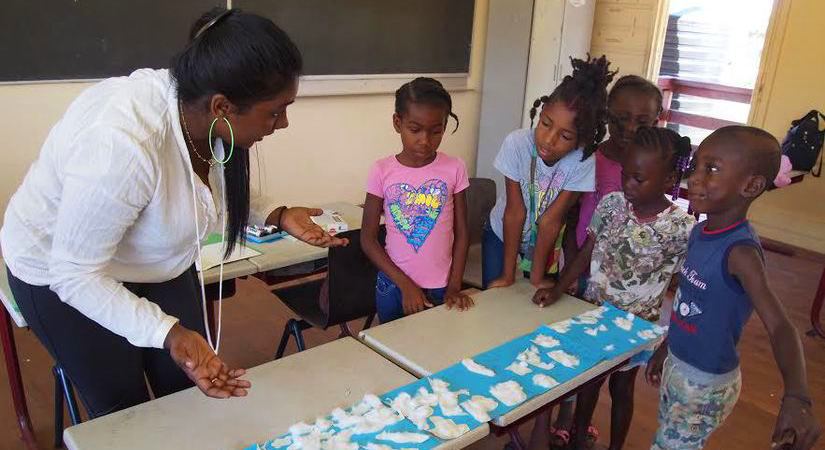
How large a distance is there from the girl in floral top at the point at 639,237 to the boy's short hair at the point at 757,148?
287 millimetres

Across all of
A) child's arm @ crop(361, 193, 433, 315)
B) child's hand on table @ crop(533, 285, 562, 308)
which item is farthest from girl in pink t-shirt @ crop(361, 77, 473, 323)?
child's hand on table @ crop(533, 285, 562, 308)

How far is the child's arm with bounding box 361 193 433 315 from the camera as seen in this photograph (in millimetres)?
1947

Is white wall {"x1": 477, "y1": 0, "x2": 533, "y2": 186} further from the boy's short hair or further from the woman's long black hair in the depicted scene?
the woman's long black hair

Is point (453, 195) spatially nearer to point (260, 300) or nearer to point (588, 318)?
point (588, 318)

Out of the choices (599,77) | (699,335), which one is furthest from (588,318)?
(599,77)

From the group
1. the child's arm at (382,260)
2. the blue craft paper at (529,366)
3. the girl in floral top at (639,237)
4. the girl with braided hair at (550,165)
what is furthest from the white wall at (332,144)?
the blue craft paper at (529,366)

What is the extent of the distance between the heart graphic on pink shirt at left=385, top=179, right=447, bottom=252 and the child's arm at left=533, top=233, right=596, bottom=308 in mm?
421

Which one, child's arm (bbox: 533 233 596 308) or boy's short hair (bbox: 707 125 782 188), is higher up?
boy's short hair (bbox: 707 125 782 188)

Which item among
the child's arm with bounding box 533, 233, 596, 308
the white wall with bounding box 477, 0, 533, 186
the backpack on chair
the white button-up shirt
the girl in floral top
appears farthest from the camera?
the white wall with bounding box 477, 0, 533, 186

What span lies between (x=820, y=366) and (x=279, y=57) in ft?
10.7

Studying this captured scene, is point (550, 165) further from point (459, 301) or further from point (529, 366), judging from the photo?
point (529, 366)

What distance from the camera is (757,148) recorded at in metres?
1.44

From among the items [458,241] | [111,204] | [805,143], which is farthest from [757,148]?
[805,143]

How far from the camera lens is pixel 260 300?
3.51m
